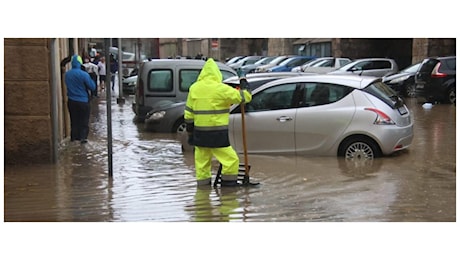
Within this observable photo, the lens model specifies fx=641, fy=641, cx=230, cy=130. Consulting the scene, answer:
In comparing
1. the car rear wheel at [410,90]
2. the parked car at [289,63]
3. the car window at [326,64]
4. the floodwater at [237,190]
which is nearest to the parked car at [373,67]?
the car window at [326,64]

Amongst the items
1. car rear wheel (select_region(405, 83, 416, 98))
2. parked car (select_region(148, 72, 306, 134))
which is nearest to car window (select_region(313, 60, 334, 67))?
car rear wheel (select_region(405, 83, 416, 98))

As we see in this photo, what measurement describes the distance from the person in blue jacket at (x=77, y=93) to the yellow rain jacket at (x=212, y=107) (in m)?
4.38

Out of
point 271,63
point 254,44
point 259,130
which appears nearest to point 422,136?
point 259,130

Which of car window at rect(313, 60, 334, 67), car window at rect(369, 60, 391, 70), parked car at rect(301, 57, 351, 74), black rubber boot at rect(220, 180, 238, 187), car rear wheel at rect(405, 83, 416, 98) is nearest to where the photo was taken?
black rubber boot at rect(220, 180, 238, 187)

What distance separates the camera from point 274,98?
32.2 ft

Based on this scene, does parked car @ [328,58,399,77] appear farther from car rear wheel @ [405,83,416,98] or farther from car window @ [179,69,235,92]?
car window @ [179,69,235,92]

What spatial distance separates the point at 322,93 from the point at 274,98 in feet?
2.40

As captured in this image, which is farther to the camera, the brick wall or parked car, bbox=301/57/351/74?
parked car, bbox=301/57/351/74

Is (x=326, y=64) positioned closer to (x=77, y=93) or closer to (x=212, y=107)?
(x=77, y=93)

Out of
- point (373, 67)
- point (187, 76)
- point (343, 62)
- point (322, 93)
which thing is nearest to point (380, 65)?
point (373, 67)

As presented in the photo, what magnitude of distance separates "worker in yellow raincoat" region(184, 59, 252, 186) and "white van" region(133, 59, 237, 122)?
21.2 ft

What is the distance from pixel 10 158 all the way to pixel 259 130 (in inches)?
143

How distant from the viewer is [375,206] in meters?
6.72

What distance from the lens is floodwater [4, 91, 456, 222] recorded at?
642 cm
